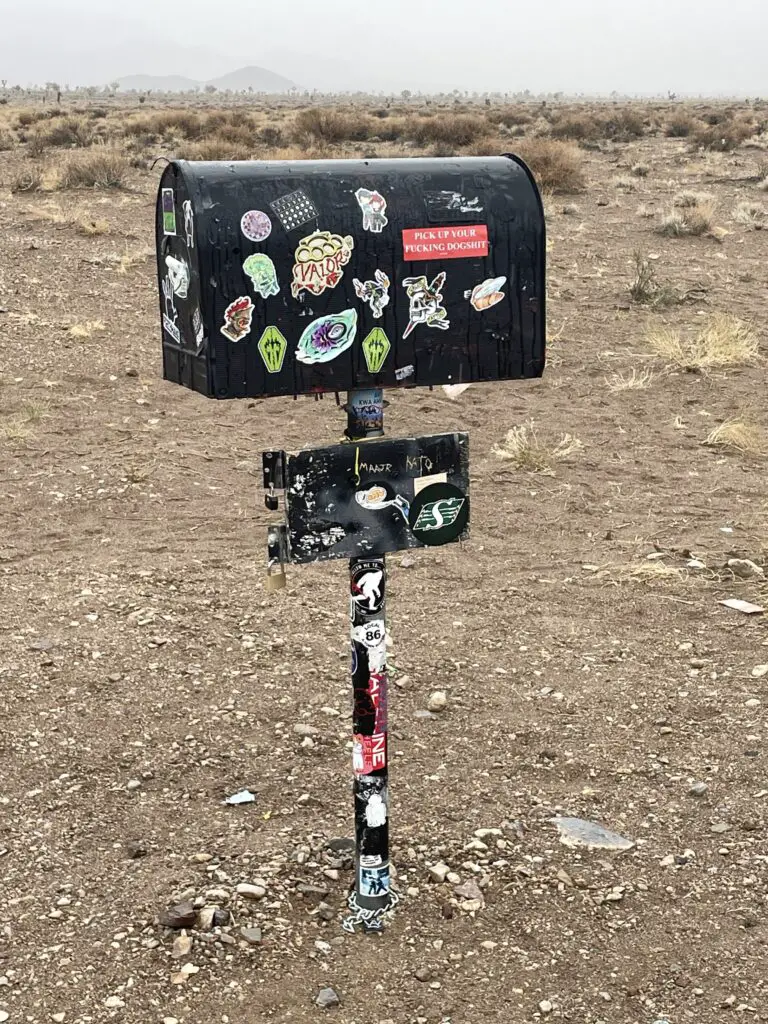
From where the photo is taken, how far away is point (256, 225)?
2.60 metres

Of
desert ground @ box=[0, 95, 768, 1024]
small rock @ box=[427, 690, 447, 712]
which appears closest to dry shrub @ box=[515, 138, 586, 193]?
desert ground @ box=[0, 95, 768, 1024]

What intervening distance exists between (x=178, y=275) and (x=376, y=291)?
0.49m

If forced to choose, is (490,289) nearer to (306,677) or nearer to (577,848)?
(577,848)

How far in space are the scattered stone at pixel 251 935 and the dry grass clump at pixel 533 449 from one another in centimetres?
475

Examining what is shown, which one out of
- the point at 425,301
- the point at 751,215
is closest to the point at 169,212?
the point at 425,301

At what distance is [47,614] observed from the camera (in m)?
5.38

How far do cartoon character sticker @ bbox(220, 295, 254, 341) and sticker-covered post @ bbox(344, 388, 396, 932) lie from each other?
0.38 m

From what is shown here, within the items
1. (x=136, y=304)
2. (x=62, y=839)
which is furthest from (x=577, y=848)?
(x=136, y=304)

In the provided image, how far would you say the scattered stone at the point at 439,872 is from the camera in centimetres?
354

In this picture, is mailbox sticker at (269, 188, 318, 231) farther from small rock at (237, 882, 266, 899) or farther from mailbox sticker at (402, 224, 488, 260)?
small rock at (237, 882, 266, 899)

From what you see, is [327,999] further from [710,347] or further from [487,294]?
[710,347]

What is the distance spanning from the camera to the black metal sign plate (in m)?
2.88

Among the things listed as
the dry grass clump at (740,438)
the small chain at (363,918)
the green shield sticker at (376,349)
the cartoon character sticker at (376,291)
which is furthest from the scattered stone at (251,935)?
the dry grass clump at (740,438)

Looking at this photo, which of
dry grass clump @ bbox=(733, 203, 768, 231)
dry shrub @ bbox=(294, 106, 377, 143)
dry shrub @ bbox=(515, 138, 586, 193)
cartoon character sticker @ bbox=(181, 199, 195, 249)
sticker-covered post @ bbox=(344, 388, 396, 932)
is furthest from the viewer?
dry shrub @ bbox=(294, 106, 377, 143)
